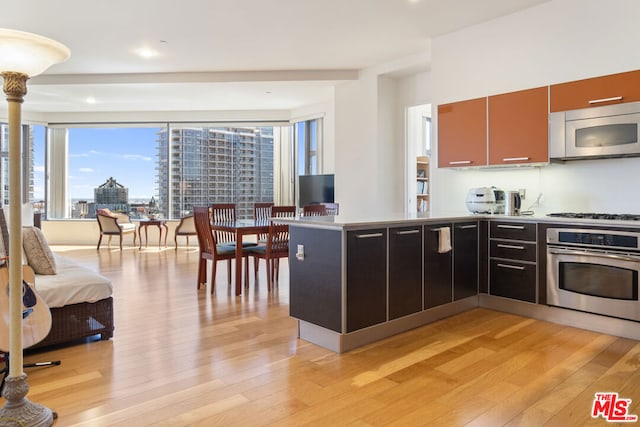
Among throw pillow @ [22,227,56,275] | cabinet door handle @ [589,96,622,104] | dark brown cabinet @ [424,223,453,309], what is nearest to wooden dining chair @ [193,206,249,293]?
throw pillow @ [22,227,56,275]

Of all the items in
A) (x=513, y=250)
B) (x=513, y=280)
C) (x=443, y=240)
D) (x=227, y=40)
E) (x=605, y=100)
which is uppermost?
(x=227, y=40)

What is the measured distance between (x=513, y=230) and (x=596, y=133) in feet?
3.24

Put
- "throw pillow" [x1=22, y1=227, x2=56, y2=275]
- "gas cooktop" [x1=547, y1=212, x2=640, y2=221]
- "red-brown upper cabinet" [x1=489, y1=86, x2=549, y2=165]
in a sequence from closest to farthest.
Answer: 1. "throw pillow" [x1=22, y1=227, x2=56, y2=275]
2. "gas cooktop" [x1=547, y1=212, x2=640, y2=221]
3. "red-brown upper cabinet" [x1=489, y1=86, x2=549, y2=165]

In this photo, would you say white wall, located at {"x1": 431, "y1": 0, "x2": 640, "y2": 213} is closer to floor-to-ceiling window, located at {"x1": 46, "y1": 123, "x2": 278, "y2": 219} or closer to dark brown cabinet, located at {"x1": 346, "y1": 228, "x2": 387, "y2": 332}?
dark brown cabinet, located at {"x1": 346, "y1": 228, "x2": 387, "y2": 332}

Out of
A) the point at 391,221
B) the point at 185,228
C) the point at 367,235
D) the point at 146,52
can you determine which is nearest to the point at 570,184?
the point at 391,221

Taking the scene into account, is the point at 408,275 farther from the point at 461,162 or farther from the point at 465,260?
the point at 461,162

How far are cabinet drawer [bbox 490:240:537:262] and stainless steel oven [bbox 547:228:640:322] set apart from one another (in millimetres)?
144

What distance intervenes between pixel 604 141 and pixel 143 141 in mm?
8652

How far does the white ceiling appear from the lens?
4.20 metres

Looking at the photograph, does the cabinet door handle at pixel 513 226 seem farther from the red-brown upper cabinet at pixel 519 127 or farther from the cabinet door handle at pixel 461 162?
the cabinet door handle at pixel 461 162

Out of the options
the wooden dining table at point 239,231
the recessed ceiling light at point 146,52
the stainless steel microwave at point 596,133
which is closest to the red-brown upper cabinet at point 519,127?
the stainless steel microwave at point 596,133

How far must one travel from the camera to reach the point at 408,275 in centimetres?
318

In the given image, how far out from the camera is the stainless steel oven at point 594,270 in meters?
3.03

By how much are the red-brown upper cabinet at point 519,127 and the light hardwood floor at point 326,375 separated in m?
1.45
